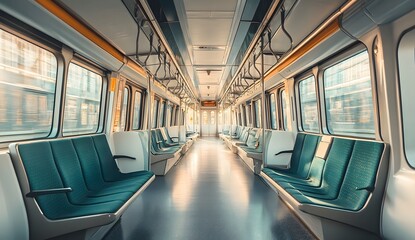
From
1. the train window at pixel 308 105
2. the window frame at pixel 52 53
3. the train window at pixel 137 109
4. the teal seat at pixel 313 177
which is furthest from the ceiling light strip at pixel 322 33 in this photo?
the train window at pixel 137 109

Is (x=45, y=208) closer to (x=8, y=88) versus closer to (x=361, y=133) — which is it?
(x=8, y=88)

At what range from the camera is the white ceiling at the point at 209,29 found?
3441 millimetres

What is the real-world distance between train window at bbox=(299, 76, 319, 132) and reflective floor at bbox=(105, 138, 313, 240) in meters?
1.42

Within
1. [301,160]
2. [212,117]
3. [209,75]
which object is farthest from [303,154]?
[212,117]

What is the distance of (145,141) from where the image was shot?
4.70 meters

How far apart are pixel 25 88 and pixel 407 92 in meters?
3.61

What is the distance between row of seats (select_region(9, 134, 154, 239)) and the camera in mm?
1945

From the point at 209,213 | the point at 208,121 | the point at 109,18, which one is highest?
the point at 109,18

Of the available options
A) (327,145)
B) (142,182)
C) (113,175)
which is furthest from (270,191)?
(113,175)

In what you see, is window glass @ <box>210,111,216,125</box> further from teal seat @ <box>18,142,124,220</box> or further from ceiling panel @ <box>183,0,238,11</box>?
teal seat @ <box>18,142,124,220</box>

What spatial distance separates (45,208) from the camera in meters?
2.00

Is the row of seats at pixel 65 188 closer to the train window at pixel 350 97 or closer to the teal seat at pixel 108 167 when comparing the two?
the teal seat at pixel 108 167

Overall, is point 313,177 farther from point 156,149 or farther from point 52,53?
point 156,149

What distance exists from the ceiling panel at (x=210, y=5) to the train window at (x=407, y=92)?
81.3 inches
